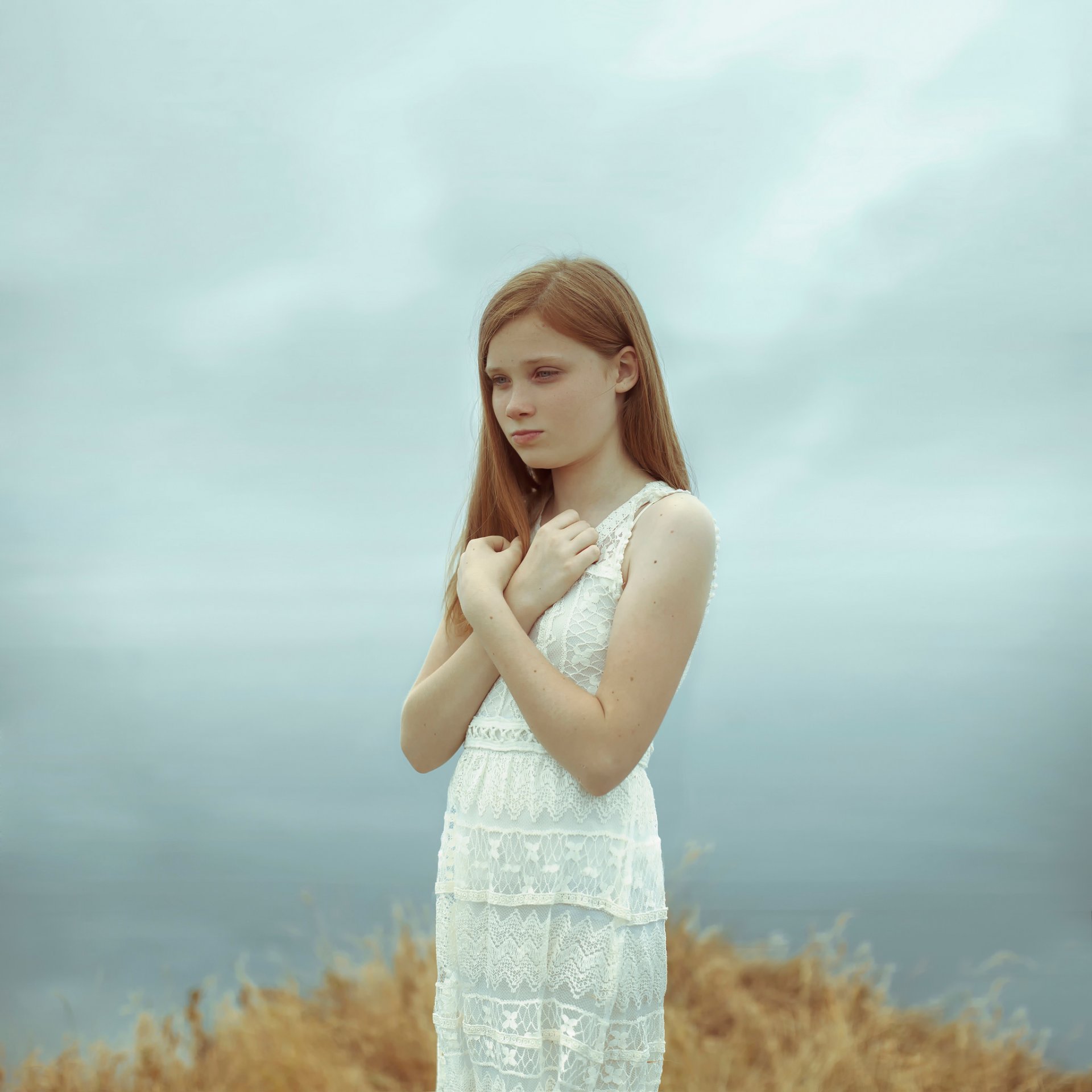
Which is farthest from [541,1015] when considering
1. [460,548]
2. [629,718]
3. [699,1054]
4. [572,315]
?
[699,1054]

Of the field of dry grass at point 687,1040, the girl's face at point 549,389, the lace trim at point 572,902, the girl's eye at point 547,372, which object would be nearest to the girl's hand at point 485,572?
the girl's face at point 549,389

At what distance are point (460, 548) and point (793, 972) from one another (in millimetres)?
2175

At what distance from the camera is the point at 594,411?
72.4 inches

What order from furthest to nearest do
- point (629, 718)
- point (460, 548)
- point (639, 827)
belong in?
1. point (460, 548)
2. point (639, 827)
3. point (629, 718)

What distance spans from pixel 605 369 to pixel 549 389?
105 millimetres

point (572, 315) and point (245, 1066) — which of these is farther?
point (245, 1066)

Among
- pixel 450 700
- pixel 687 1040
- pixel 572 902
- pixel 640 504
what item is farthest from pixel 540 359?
pixel 687 1040

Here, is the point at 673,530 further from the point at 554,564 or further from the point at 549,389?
the point at 549,389

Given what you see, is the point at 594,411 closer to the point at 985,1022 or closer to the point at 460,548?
the point at 460,548

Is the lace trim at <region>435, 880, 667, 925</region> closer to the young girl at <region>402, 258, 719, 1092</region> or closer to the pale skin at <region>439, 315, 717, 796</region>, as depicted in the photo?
the young girl at <region>402, 258, 719, 1092</region>

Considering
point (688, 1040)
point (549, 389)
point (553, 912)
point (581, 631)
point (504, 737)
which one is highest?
point (549, 389)

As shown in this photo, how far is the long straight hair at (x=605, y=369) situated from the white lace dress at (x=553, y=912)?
0.17 m

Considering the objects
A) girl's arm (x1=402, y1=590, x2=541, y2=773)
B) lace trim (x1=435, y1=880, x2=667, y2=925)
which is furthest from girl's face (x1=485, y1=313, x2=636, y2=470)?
lace trim (x1=435, y1=880, x2=667, y2=925)

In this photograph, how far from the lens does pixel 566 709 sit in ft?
5.31
